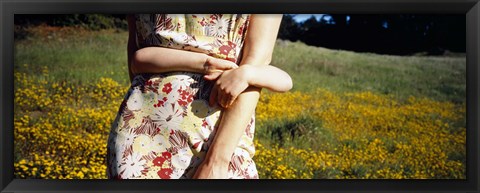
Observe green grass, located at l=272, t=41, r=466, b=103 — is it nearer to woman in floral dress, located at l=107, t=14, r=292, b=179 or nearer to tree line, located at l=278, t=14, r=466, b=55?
tree line, located at l=278, t=14, r=466, b=55

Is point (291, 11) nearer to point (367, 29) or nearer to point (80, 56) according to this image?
point (367, 29)

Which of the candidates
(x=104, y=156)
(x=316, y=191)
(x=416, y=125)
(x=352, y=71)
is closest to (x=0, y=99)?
(x=104, y=156)

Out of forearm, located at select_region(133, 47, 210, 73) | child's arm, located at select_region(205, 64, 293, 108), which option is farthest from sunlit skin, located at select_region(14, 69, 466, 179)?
forearm, located at select_region(133, 47, 210, 73)

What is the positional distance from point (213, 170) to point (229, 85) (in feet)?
1.08

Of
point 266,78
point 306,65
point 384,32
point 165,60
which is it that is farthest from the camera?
point 306,65

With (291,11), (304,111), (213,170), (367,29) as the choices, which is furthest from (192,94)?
(367,29)

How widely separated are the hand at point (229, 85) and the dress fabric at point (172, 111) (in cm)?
3

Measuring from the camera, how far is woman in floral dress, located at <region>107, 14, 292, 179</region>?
7.18ft

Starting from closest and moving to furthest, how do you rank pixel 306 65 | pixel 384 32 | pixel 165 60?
pixel 165 60 → pixel 384 32 → pixel 306 65

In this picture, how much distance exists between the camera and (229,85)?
89.0 inches
